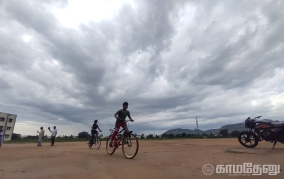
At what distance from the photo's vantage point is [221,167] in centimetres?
Result: 432

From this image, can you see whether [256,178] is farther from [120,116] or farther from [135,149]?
[120,116]

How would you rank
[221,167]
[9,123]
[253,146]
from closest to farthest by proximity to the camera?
[221,167], [253,146], [9,123]

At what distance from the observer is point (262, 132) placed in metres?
8.55

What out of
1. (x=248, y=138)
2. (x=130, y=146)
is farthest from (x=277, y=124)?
(x=130, y=146)

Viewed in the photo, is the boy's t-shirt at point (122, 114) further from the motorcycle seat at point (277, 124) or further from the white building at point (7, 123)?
the white building at point (7, 123)

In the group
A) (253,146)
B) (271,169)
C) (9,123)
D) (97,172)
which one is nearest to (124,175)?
(97,172)

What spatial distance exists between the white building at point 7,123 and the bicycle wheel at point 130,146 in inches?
2440

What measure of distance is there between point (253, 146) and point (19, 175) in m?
8.63

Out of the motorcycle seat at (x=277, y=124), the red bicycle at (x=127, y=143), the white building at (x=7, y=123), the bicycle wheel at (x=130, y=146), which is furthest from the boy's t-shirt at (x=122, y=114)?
the white building at (x=7, y=123)

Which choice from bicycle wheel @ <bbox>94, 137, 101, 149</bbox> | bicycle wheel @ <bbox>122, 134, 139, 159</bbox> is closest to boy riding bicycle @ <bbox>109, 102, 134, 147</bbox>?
bicycle wheel @ <bbox>122, 134, 139, 159</bbox>

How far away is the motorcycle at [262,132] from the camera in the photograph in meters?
8.07

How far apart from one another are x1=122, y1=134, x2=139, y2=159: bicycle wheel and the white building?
203 feet

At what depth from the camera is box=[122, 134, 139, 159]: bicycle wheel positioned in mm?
6423

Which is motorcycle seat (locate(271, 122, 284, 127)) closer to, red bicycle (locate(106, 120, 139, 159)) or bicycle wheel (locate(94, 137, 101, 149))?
red bicycle (locate(106, 120, 139, 159))
